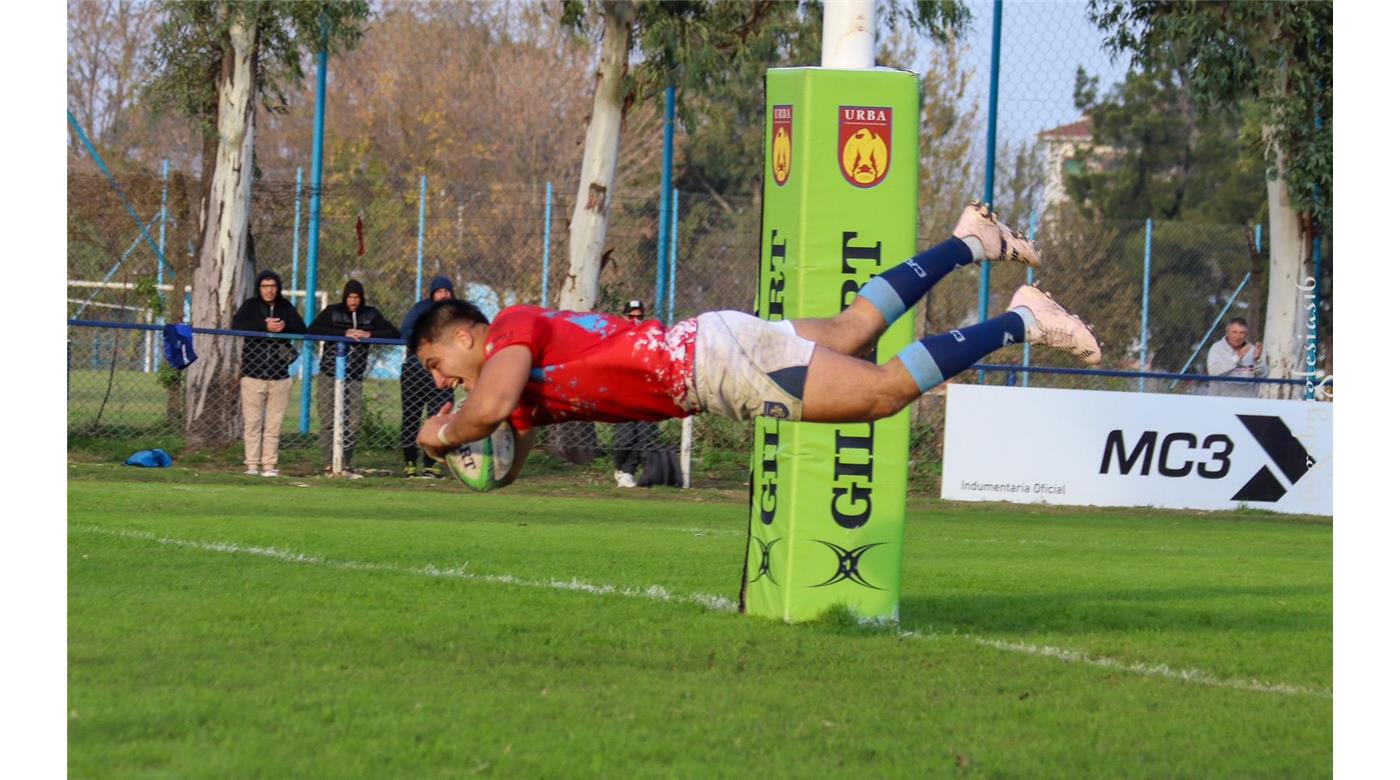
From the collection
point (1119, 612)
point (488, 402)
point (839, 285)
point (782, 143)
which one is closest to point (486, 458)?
point (488, 402)

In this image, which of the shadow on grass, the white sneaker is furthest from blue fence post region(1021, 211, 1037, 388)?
the white sneaker

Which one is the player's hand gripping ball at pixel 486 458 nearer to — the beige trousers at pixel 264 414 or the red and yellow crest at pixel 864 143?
the red and yellow crest at pixel 864 143

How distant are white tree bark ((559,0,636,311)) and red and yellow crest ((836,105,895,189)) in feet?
45.1

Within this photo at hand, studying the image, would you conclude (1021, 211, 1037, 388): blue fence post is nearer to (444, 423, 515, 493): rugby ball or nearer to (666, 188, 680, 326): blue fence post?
(666, 188, 680, 326): blue fence post

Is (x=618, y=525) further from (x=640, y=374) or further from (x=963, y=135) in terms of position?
(x=963, y=135)

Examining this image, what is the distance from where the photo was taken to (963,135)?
3903 cm

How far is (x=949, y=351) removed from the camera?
7.36 metres

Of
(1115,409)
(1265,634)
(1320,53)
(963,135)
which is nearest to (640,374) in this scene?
(1265,634)

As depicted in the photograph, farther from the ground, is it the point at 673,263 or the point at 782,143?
the point at 782,143

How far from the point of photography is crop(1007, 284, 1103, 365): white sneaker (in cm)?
784

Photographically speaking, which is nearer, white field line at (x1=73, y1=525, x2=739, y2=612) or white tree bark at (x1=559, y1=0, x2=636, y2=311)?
white field line at (x1=73, y1=525, x2=739, y2=612)

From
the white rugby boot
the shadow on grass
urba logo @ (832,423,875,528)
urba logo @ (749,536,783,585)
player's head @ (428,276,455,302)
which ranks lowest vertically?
the shadow on grass

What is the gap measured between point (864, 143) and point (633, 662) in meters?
3.05

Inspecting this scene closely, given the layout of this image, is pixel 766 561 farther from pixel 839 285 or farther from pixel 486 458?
pixel 486 458
